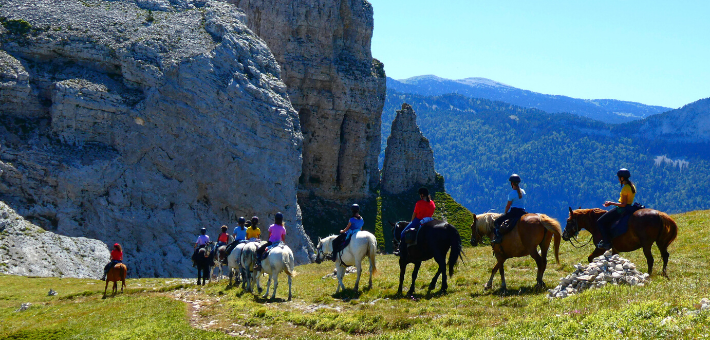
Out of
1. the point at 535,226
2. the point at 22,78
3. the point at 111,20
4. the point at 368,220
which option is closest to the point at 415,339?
the point at 535,226

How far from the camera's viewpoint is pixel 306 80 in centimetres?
10694

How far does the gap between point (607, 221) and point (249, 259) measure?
16.1 meters

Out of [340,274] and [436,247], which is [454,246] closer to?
[436,247]

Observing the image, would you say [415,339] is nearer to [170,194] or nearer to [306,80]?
[170,194]

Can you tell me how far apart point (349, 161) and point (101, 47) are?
172 feet

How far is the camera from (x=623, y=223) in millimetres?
21469

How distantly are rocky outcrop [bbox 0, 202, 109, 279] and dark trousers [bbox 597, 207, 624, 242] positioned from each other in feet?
142

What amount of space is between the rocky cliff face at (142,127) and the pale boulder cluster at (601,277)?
50.6m

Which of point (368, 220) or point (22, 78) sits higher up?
point (22, 78)

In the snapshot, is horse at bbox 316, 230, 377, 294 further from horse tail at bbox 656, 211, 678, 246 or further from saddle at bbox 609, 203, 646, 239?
horse tail at bbox 656, 211, 678, 246

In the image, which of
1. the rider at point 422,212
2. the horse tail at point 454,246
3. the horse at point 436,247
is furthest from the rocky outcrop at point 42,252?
the horse tail at point 454,246

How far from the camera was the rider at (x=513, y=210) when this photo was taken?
22334mm

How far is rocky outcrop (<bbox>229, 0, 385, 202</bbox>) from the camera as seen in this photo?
345ft

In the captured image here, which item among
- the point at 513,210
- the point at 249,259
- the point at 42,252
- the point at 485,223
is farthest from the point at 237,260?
the point at 42,252
